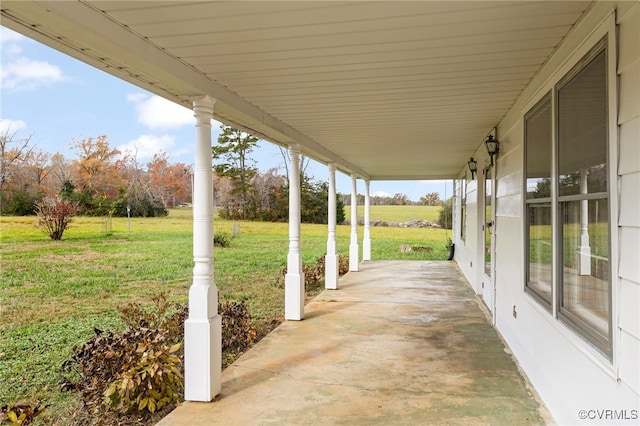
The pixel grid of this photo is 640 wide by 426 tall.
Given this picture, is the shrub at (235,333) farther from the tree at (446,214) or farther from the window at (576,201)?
the tree at (446,214)

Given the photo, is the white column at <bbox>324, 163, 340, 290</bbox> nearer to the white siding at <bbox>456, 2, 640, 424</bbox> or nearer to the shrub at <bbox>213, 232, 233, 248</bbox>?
the white siding at <bbox>456, 2, 640, 424</bbox>

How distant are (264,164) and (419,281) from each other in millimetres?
9758

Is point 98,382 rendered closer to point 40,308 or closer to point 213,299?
point 213,299

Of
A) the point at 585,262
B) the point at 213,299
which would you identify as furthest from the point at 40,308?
the point at 585,262

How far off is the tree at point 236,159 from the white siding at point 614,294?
1285 centimetres

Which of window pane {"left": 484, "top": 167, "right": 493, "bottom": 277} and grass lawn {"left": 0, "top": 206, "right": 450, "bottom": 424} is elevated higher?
window pane {"left": 484, "top": 167, "right": 493, "bottom": 277}

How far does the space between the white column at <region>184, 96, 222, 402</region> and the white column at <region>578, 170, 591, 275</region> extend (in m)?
2.52

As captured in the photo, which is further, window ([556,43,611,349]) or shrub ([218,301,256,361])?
shrub ([218,301,256,361])

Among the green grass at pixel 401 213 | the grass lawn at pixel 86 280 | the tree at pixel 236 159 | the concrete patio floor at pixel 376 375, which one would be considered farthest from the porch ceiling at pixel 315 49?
the green grass at pixel 401 213

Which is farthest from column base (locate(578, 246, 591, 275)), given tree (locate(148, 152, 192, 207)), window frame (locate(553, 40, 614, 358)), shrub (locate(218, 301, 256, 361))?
tree (locate(148, 152, 192, 207))

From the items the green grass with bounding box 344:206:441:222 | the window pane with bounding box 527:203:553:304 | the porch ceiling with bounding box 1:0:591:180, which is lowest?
the window pane with bounding box 527:203:553:304

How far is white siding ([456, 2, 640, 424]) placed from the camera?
5.59 feet

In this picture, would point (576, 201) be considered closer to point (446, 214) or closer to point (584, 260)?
point (584, 260)

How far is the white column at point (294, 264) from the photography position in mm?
5484
